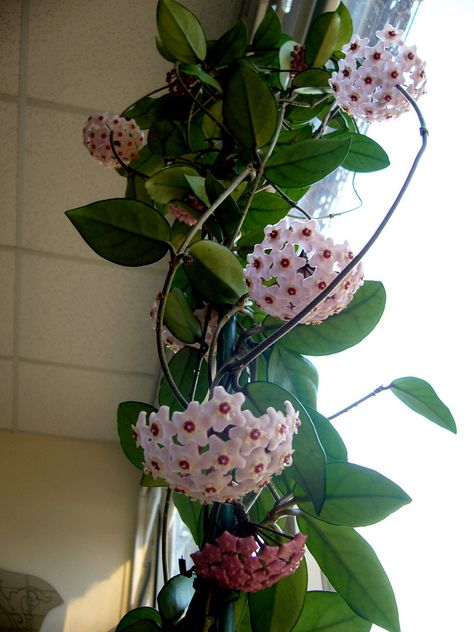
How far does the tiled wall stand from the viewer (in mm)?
1406

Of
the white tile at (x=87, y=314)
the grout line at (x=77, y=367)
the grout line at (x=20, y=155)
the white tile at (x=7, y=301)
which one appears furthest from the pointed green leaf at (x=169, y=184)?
the grout line at (x=77, y=367)

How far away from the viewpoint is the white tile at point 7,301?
6.14 ft

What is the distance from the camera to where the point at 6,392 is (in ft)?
7.54

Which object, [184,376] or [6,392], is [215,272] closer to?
[184,376]

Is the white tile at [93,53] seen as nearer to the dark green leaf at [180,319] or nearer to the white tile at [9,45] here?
the white tile at [9,45]

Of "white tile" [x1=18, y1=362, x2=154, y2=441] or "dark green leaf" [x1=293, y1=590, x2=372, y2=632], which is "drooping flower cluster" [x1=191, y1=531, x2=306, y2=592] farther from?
"white tile" [x1=18, y1=362, x2=154, y2=441]

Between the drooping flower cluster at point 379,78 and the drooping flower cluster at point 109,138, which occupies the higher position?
the drooping flower cluster at point 109,138

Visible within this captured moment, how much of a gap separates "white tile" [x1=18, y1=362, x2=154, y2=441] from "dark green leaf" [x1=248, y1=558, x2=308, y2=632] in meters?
1.66

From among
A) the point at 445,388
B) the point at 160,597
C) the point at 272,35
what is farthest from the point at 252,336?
the point at 272,35

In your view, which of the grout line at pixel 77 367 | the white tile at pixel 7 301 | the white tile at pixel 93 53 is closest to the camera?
the white tile at pixel 93 53

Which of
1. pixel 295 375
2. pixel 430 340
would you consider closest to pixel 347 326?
pixel 295 375

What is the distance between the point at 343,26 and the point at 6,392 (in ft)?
6.27

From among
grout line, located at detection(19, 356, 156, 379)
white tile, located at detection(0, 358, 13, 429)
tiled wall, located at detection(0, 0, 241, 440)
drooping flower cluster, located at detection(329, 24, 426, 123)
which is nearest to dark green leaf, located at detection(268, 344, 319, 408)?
drooping flower cluster, located at detection(329, 24, 426, 123)

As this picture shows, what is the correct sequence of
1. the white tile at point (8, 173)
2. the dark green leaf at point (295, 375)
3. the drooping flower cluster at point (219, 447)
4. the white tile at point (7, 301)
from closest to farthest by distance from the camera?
the drooping flower cluster at point (219, 447)
the dark green leaf at point (295, 375)
the white tile at point (8, 173)
the white tile at point (7, 301)
